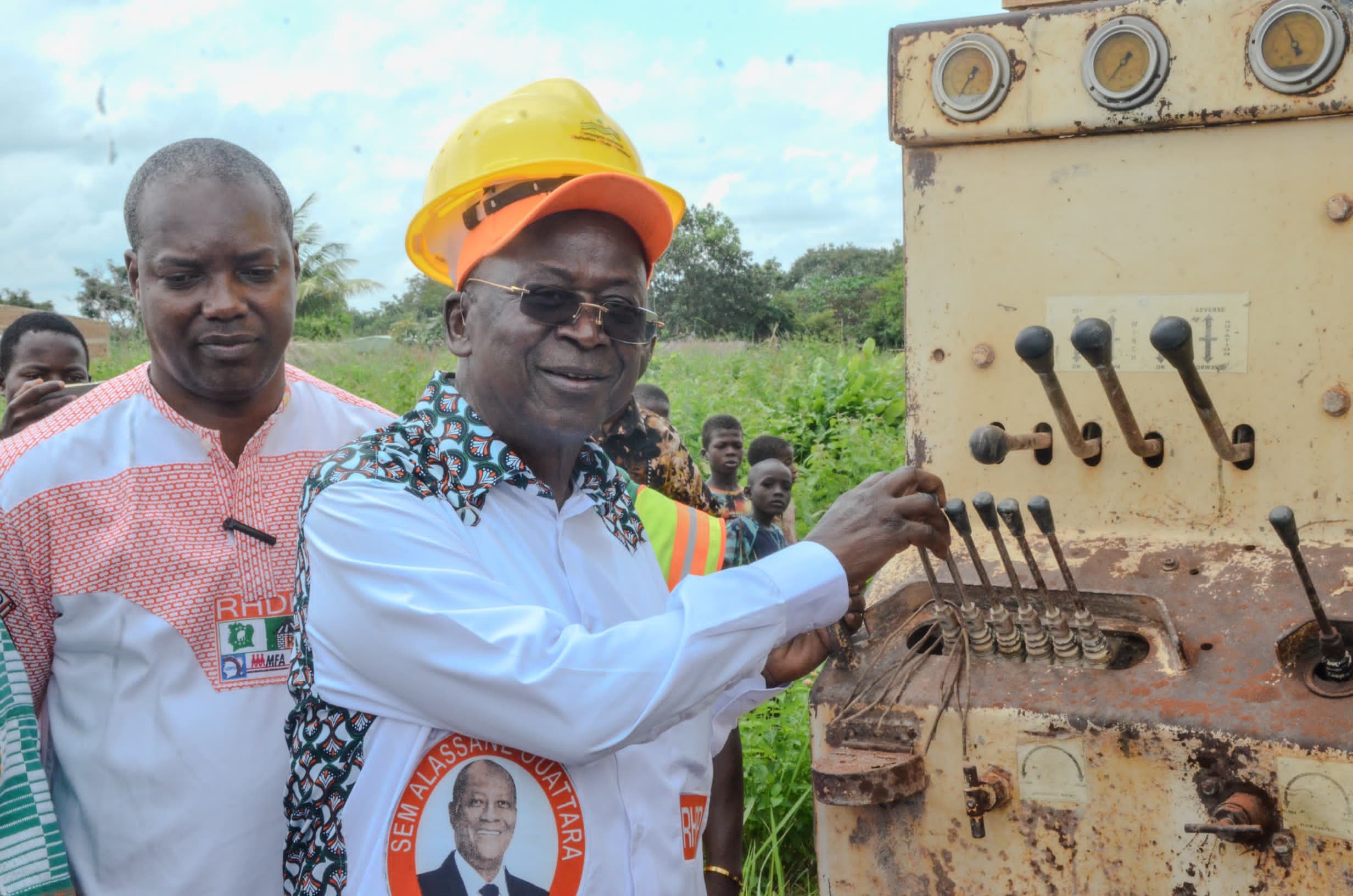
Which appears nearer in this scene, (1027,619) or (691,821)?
(691,821)

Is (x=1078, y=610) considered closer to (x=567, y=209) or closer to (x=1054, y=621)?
(x=1054, y=621)

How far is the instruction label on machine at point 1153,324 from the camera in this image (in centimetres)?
202

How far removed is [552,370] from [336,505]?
325 millimetres

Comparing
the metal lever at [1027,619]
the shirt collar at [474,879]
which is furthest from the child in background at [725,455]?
the shirt collar at [474,879]

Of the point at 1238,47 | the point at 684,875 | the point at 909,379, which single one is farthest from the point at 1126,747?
the point at 1238,47

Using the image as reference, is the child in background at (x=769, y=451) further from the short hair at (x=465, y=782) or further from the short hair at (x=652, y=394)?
the short hair at (x=465, y=782)

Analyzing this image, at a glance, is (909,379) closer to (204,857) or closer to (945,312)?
(945,312)

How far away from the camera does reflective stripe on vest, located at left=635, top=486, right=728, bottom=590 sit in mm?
1870

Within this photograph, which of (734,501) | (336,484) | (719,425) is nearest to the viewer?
(336,484)

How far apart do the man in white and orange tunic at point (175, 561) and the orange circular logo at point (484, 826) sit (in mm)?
372

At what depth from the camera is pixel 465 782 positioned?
1.37m

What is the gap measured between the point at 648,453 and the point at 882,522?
159 centimetres

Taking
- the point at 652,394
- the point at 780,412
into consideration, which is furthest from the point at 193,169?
the point at 780,412

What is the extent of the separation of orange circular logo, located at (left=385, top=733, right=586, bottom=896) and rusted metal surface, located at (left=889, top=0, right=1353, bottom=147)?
142cm
